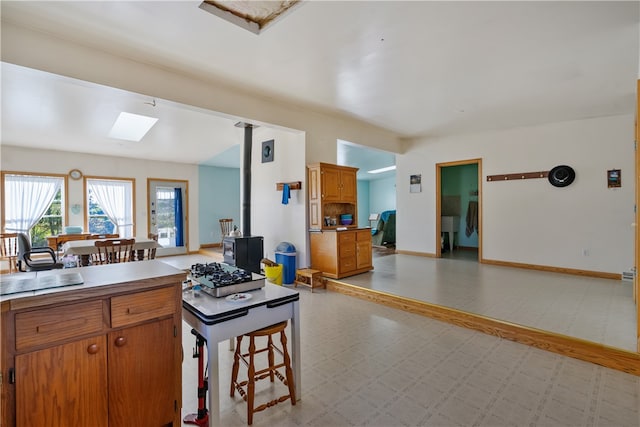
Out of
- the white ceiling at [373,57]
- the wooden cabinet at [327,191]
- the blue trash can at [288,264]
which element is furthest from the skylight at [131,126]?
the blue trash can at [288,264]

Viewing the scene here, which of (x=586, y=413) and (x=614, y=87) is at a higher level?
(x=614, y=87)

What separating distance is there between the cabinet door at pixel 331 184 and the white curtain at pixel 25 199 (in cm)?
606

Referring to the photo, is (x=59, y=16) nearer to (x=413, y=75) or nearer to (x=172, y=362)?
(x=172, y=362)

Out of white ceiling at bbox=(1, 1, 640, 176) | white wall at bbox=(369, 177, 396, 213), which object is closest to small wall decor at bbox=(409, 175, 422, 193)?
white ceiling at bbox=(1, 1, 640, 176)

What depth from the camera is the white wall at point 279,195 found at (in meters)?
5.32

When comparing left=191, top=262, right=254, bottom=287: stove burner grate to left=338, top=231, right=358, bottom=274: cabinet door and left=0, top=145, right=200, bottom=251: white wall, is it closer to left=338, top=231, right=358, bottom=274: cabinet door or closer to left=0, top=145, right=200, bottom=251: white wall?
left=338, top=231, right=358, bottom=274: cabinet door

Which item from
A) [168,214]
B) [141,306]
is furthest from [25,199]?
[141,306]

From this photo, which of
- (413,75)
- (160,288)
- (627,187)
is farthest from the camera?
(627,187)

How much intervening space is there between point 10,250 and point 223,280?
5929mm

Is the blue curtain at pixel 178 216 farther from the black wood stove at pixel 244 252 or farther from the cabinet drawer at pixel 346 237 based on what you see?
the cabinet drawer at pixel 346 237

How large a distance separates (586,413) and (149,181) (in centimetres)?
875

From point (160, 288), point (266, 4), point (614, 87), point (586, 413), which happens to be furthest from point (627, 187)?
point (160, 288)

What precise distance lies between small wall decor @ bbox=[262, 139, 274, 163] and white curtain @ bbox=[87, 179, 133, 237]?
397 cm

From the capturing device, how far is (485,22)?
102 inches
